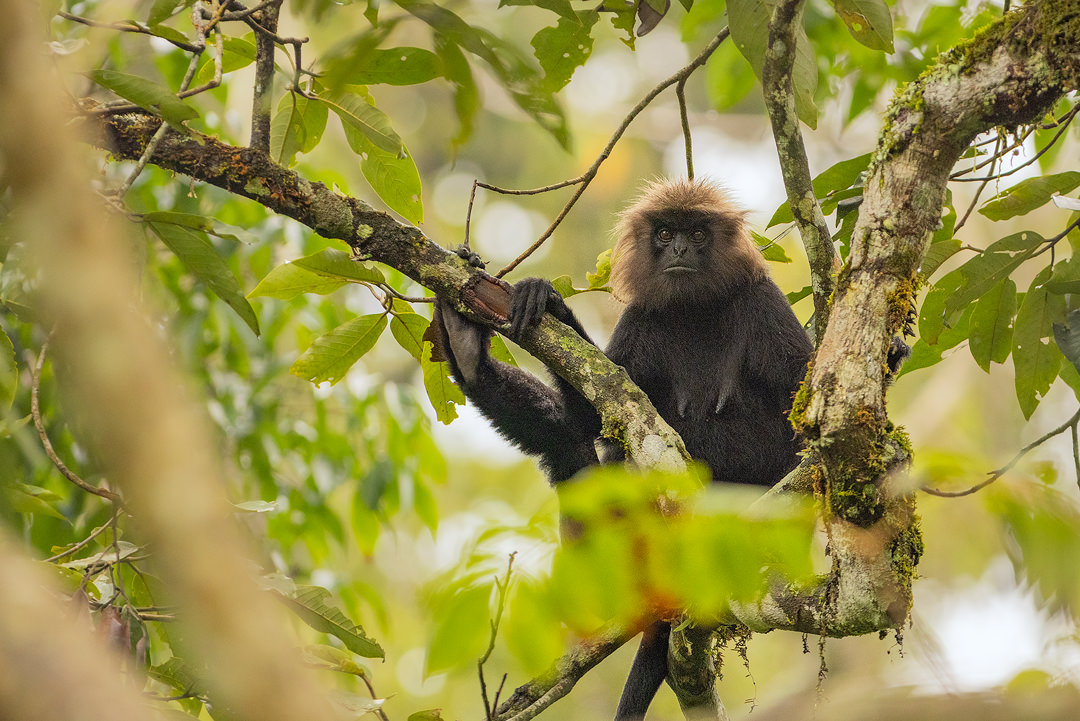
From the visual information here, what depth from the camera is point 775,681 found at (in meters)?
15.5

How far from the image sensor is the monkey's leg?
4051mm

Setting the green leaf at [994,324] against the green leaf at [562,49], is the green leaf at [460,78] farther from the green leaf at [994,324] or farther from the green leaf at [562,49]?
the green leaf at [994,324]

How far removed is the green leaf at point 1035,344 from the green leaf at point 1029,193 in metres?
0.24

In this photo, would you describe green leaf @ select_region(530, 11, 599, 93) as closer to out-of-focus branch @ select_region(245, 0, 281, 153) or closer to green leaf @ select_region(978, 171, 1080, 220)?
out-of-focus branch @ select_region(245, 0, 281, 153)

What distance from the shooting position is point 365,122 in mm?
3145

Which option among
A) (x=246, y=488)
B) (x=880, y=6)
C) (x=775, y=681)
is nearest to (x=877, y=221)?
(x=880, y=6)

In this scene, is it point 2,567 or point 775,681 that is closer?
point 2,567

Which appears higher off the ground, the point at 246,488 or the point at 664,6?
the point at 664,6

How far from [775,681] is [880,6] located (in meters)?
14.4

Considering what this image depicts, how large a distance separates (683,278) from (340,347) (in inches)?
76.0

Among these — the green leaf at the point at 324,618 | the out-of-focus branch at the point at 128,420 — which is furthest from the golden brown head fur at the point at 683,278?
the out-of-focus branch at the point at 128,420

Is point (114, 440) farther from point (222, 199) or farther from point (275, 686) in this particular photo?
point (222, 199)

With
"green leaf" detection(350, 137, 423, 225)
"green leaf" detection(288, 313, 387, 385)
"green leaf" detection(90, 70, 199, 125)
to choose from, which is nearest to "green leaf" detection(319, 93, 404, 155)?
"green leaf" detection(350, 137, 423, 225)

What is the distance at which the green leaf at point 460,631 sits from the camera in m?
1.54
